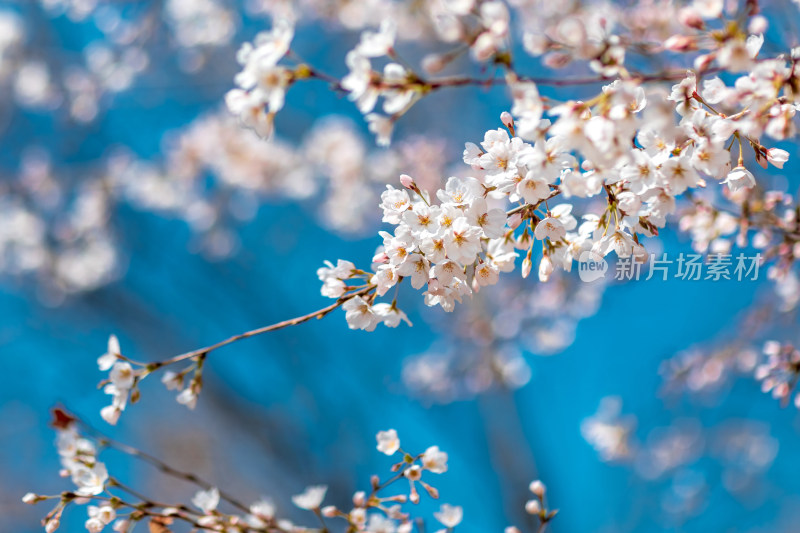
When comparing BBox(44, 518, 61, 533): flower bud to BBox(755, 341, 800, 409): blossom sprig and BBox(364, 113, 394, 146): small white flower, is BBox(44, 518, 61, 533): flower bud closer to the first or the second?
BBox(364, 113, 394, 146): small white flower

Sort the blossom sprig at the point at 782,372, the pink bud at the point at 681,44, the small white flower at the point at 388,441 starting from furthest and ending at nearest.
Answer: the blossom sprig at the point at 782,372, the small white flower at the point at 388,441, the pink bud at the point at 681,44

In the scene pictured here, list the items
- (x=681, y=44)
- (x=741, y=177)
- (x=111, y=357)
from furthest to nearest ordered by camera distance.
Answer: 1. (x=111, y=357)
2. (x=741, y=177)
3. (x=681, y=44)

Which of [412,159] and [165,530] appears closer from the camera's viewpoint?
[165,530]

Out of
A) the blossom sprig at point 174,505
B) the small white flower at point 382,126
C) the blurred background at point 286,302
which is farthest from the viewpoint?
the blurred background at point 286,302

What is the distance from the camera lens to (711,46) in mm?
942

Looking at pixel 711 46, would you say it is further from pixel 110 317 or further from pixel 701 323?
pixel 110 317

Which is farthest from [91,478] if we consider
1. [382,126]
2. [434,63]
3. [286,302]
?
[286,302]

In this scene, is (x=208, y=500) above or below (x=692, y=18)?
below

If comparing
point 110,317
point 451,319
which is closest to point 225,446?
point 110,317

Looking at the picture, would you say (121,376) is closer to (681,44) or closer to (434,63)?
(434,63)

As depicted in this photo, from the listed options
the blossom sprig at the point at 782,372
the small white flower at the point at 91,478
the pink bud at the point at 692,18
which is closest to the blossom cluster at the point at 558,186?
the pink bud at the point at 692,18

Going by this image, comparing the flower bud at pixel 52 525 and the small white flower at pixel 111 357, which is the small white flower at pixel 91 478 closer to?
the flower bud at pixel 52 525

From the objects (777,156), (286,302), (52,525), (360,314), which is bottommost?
(52,525)

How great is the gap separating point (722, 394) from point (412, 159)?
3164mm
